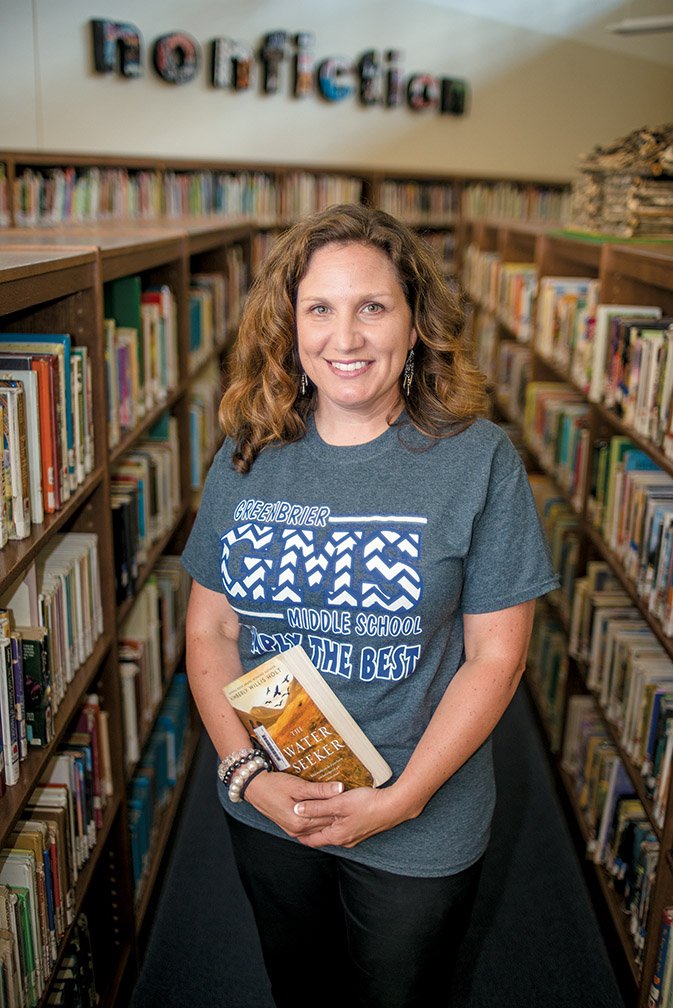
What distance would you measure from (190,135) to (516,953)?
637 cm

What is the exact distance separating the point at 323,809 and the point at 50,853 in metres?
0.54

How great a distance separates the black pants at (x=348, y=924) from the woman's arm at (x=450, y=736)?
107 millimetres

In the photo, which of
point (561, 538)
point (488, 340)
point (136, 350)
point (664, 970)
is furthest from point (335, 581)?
point (488, 340)

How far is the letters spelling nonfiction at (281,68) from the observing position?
6926 mm

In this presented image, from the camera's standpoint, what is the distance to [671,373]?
7.20 feet

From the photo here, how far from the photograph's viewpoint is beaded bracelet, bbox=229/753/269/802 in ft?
5.18

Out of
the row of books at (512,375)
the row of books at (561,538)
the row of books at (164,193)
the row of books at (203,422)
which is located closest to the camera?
the row of books at (561,538)

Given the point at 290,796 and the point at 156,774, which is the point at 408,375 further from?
Result: the point at 156,774

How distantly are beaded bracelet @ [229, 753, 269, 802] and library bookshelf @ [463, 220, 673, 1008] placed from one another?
821mm

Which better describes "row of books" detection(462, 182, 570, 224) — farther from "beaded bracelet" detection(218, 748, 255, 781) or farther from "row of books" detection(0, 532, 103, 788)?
"beaded bracelet" detection(218, 748, 255, 781)

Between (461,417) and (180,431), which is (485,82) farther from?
(461,417)

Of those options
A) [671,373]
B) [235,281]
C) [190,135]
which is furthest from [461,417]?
[190,135]

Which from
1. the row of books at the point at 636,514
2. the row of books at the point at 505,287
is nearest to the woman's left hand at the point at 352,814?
the row of books at the point at 636,514

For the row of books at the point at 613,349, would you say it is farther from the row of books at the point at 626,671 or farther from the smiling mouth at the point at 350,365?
the smiling mouth at the point at 350,365
